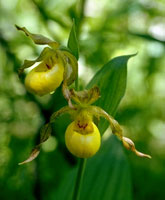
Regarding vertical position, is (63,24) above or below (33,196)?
above

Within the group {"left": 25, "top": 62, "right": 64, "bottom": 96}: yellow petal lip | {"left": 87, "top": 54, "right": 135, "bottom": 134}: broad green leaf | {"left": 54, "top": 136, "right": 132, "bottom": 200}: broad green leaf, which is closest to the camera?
{"left": 25, "top": 62, "right": 64, "bottom": 96}: yellow petal lip

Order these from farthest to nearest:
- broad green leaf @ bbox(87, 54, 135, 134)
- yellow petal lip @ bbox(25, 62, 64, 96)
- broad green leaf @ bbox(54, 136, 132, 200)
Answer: broad green leaf @ bbox(54, 136, 132, 200) → broad green leaf @ bbox(87, 54, 135, 134) → yellow petal lip @ bbox(25, 62, 64, 96)

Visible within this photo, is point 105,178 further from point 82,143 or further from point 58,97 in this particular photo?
point 82,143

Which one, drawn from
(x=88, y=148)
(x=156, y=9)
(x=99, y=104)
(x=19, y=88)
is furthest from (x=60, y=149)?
(x=156, y=9)

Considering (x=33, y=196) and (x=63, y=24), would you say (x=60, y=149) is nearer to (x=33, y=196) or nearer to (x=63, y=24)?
(x=33, y=196)

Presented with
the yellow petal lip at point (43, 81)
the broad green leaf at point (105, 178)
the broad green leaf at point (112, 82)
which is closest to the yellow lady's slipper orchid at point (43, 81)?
the yellow petal lip at point (43, 81)

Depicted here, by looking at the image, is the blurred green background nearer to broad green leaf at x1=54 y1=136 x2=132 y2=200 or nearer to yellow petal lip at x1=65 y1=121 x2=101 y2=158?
broad green leaf at x1=54 y1=136 x2=132 y2=200

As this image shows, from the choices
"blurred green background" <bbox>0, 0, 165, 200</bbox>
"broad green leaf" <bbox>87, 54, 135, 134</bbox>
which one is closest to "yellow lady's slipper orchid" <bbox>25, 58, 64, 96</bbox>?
"broad green leaf" <bbox>87, 54, 135, 134</bbox>
